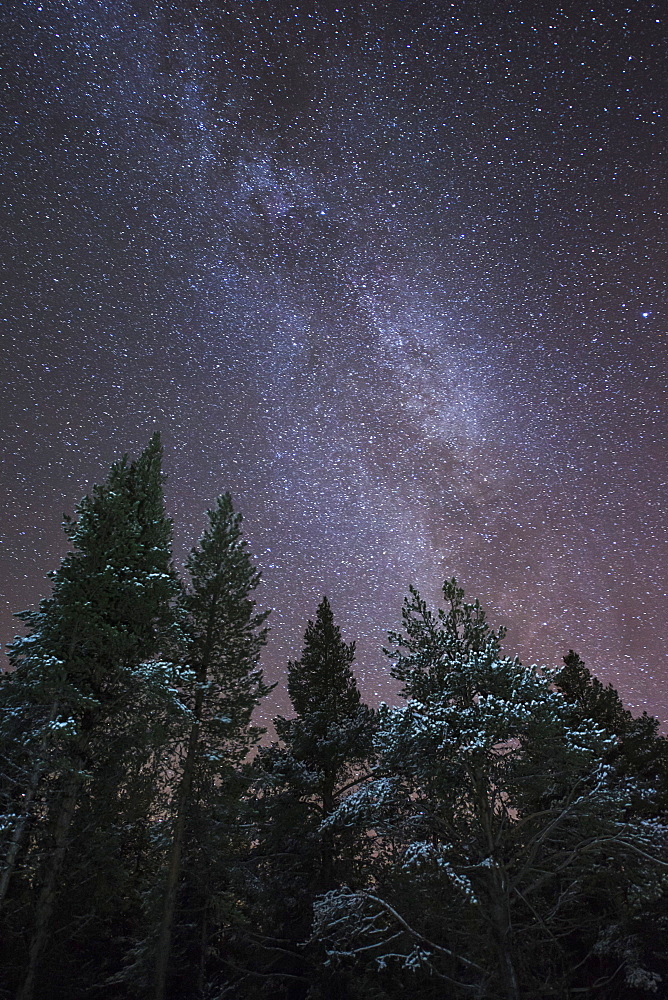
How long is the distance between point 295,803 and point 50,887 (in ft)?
23.7

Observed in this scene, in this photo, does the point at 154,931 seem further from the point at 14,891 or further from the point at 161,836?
the point at 14,891

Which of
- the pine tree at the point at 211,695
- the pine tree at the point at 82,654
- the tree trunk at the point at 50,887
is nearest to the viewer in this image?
the tree trunk at the point at 50,887

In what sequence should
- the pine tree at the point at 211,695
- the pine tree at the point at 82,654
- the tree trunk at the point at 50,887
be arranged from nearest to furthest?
the tree trunk at the point at 50,887 < the pine tree at the point at 82,654 < the pine tree at the point at 211,695

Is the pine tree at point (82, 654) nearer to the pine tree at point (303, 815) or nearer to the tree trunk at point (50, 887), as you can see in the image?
the tree trunk at point (50, 887)

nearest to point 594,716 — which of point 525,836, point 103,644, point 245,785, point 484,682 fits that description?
point 525,836

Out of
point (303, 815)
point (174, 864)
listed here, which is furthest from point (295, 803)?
point (174, 864)

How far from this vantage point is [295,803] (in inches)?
645

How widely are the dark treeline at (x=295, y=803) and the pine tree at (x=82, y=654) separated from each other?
6cm

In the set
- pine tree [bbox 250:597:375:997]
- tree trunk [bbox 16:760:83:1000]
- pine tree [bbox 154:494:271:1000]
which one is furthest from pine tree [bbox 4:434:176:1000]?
pine tree [bbox 250:597:375:997]

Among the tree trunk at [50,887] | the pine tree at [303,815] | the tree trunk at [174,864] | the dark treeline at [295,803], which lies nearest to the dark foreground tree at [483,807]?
the dark treeline at [295,803]

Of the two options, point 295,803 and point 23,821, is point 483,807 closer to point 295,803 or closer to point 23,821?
point 295,803

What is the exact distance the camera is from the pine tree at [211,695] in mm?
13688

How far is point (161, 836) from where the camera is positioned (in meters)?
13.6

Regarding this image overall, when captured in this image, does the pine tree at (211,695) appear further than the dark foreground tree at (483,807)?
Yes
